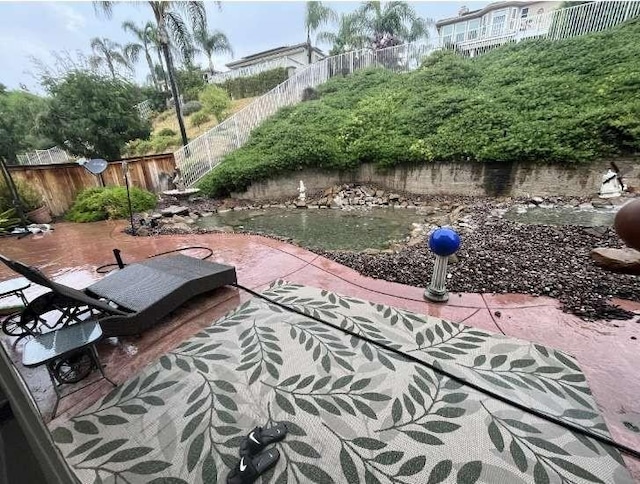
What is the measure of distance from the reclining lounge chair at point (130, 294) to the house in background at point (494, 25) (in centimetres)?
1595

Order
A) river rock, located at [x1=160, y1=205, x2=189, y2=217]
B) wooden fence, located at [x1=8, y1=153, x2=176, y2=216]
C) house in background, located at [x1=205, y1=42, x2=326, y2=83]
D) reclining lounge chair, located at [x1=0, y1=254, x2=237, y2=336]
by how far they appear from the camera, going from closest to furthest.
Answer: reclining lounge chair, located at [x1=0, y1=254, x2=237, y2=336], wooden fence, located at [x1=8, y1=153, x2=176, y2=216], river rock, located at [x1=160, y1=205, x2=189, y2=217], house in background, located at [x1=205, y1=42, x2=326, y2=83]

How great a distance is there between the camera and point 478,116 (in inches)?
340

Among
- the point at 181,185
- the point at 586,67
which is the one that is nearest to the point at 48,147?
the point at 181,185

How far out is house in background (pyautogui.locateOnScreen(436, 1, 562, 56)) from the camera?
477 inches

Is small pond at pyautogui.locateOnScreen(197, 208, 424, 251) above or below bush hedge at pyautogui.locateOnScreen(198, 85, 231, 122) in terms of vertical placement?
below

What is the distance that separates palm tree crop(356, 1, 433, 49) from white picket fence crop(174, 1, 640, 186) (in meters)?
5.00

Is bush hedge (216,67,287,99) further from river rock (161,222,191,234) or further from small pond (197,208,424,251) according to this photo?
river rock (161,222,191,234)

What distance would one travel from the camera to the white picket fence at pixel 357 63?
1001 centimetres

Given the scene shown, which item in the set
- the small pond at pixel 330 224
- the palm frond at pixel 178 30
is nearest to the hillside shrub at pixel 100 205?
the small pond at pixel 330 224

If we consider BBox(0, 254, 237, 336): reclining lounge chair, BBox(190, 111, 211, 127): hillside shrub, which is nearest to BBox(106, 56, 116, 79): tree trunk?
BBox(190, 111, 211, 127): hillside shrub

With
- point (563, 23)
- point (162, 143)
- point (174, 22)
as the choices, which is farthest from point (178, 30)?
point (563, 23)

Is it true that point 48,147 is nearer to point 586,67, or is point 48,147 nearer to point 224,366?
point 224,366

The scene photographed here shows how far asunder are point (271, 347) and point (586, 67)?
40.9 feet

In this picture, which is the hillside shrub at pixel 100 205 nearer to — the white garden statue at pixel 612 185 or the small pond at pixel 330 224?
the small pond at pixel 330 224
